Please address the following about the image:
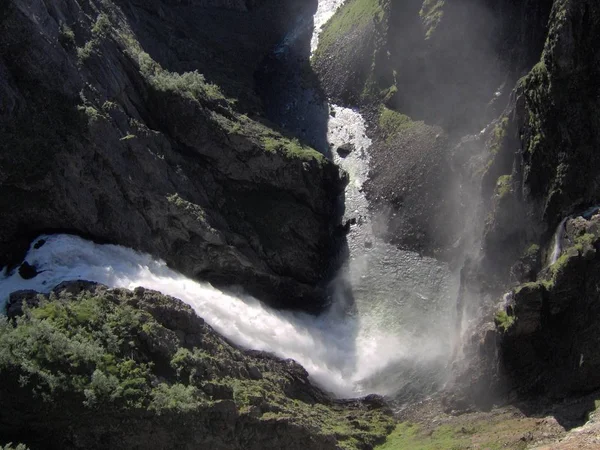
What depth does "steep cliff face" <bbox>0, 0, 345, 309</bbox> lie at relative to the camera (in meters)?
45.2

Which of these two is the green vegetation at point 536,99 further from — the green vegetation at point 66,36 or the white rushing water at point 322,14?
the white rushing water at point 322,14

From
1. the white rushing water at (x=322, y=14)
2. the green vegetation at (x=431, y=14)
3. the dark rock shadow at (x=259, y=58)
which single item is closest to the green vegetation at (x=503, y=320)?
the dark rock shadow at (x=259, y=58)

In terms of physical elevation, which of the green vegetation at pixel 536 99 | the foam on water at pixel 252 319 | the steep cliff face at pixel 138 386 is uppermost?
the green vegetation at pixel 536 99

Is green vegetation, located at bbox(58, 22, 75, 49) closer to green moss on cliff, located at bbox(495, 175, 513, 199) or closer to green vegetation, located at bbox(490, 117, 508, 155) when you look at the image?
green vegetation, located at bbox(490, 117, 508, 155)

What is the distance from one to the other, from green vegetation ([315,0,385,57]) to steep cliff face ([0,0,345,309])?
59.8 ft

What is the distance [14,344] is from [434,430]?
80.1 feet

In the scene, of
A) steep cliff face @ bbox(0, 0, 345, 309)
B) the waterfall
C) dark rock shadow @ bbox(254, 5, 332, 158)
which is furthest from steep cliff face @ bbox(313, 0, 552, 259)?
the waterfall

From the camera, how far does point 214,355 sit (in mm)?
39719

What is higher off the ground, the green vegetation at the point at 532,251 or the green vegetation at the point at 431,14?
the green vegetation at the point at 431,14

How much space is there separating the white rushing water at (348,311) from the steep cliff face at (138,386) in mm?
3932

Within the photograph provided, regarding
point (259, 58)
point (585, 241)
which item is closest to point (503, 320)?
point (585, 241)

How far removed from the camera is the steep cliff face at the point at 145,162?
45.2m

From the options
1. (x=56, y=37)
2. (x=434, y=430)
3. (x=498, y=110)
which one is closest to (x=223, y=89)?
(x=56, y=37)

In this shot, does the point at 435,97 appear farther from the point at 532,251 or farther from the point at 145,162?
the point at 145,162
